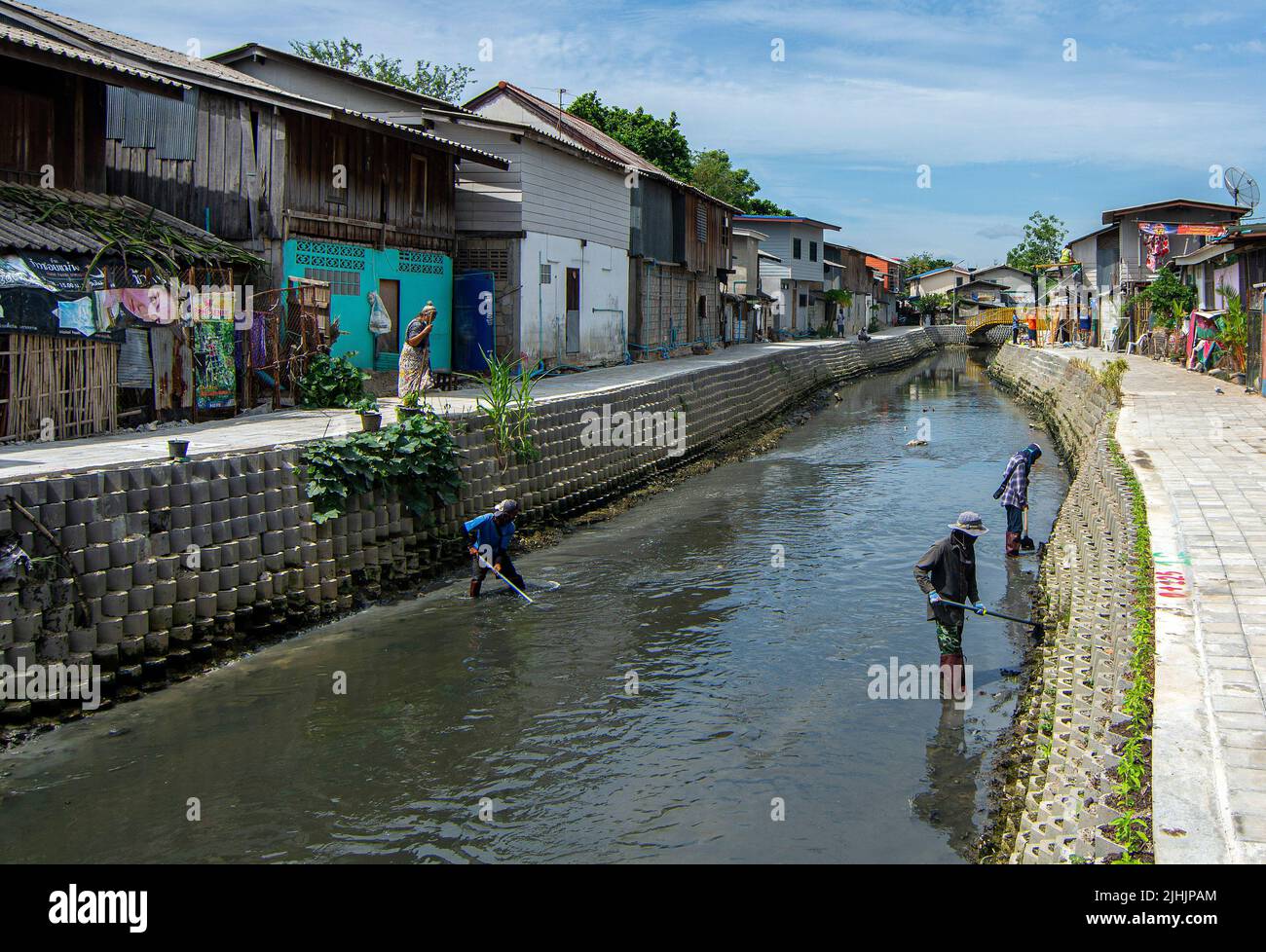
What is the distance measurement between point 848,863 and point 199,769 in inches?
212

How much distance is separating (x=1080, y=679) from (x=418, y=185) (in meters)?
18.5

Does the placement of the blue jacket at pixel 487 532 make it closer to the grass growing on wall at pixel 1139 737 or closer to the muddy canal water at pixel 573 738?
the muddy canal water at pixel 573 738

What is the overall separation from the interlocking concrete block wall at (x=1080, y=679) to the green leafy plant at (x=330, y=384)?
1157 cm

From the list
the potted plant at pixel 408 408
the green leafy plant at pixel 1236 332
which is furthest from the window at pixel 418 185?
the green leafy plant at pixel 1236 332

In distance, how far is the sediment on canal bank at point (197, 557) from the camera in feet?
33.3

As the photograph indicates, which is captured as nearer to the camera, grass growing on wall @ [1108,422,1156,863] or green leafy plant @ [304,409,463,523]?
grass growing on wall @ [1108,422,1156,863]

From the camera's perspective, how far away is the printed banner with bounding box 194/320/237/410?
1667cm

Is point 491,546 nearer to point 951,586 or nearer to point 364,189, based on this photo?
point 951,586

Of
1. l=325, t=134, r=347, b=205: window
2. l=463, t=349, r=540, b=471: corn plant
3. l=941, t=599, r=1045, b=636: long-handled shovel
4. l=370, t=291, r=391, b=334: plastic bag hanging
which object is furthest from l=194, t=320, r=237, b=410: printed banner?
l=941, t=599, r=1045, b=636: long-handled shovel

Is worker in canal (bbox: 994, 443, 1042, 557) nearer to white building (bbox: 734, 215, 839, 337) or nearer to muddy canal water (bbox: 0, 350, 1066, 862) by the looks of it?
muddy canal water (bbox: 0, 350, 1066, 862)

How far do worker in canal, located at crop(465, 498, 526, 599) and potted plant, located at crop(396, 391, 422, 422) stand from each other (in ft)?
8.69

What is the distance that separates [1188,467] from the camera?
16516 millimetres
